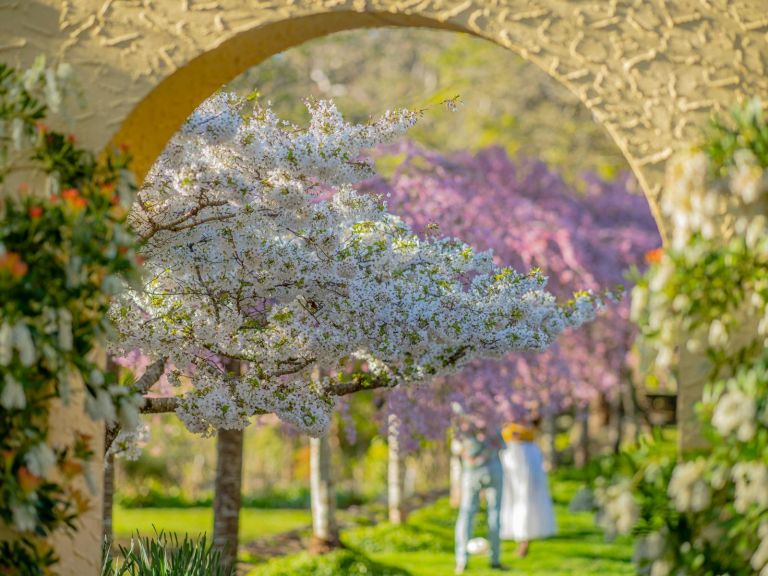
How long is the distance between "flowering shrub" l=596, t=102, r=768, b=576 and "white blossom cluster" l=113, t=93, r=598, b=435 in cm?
282

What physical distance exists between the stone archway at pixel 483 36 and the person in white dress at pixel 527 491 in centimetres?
850

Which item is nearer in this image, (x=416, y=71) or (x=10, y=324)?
(x=10, y=324)

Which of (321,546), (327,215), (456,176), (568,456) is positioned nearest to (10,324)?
(327,215)

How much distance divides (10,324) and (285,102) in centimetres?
1365

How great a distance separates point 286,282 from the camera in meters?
7.05

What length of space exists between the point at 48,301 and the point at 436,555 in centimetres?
957

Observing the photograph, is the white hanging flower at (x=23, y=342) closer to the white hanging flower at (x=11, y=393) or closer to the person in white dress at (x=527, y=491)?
the white hanging flower at (x=11, y=393)

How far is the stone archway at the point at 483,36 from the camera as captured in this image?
4.50 metres

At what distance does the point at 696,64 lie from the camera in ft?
14.8

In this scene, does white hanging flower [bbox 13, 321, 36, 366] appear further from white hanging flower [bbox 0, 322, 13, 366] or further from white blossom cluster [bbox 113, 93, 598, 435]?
white blossom cluster [bbox 113, 93, 598, 435]

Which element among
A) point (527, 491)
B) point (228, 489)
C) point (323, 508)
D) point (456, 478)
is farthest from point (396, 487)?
point (228, 489)

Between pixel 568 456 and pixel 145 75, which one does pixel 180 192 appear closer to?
pixel 145 75

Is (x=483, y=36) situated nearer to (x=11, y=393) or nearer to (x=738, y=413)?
(x=738, y=413)

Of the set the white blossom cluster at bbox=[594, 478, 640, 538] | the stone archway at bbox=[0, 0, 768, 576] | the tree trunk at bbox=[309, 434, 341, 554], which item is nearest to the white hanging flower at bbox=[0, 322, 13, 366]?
the stone archway at bbox=[0, 0, 768, 576]
